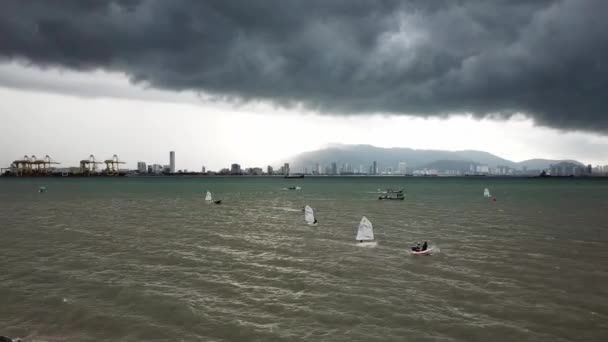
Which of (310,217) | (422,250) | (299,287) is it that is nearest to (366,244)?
(422,250)

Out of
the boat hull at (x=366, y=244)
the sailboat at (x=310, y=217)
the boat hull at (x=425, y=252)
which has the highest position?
the sailboat at (x=310, y=217)

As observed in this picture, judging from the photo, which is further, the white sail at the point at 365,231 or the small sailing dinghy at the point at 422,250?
the white sail at the point at 365,231

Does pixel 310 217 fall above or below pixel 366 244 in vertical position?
above

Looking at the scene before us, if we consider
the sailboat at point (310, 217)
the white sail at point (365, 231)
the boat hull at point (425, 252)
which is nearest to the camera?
the boat hull at point (425, 252)

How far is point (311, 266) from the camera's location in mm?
29406

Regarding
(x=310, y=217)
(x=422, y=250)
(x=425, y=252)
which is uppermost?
(x=310, y=217)

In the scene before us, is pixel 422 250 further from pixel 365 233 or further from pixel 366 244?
pixel 365 233

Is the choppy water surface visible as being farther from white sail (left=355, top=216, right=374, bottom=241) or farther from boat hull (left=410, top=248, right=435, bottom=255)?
white sail (left=355, top=216, right=374, bottom=241)

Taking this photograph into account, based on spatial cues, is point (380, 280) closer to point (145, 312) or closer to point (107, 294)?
point (145, 312)

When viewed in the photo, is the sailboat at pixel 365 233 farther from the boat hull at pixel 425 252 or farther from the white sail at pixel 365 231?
the boat hull at pixel 425 252

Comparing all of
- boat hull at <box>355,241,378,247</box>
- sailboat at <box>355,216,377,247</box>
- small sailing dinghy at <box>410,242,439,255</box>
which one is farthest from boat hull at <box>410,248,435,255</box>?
sailboat at <box>355,216,377,247</box>

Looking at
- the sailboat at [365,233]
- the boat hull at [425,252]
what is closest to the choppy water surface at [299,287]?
the boat hull at [425,252]

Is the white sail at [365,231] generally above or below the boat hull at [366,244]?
above

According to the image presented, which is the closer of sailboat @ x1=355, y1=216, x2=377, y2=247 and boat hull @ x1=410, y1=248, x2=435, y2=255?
boat hull @ x1=410, y1=248, x2=435, y2=255
